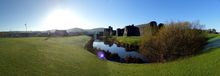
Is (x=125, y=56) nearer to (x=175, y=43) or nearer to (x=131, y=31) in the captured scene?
(x=175, y=43)

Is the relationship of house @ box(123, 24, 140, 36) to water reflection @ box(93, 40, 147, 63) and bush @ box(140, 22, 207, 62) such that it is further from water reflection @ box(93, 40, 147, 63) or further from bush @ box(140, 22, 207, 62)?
bush @ box(140, 22, 207, 62)

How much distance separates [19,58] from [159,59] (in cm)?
3179

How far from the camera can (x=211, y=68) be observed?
2347 cm

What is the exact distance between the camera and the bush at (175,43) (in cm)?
4907

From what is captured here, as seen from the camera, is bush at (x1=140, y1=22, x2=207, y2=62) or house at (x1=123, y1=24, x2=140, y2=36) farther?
house at (x1=123, y1=24, x2=140, y2=36)

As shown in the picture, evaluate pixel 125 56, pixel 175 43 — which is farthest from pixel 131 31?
pixel 175 43

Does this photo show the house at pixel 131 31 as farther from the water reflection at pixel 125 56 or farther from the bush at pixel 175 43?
the bush at pixel 175 43

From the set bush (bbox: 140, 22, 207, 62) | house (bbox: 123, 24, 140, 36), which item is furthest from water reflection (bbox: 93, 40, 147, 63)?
house (bbox: 123, 24, 140, 36)

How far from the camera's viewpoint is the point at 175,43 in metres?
49.3

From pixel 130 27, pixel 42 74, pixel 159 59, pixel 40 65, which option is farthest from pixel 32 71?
pixel 130 27

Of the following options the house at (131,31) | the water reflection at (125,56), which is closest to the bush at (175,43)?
the water reflection at (125,56)

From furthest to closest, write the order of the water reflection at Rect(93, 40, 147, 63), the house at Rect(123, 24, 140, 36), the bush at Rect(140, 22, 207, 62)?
the house at Rect(123, 24, 140, 36) < the water reflection at Rect(93, 40, 147, 63) < the bush at Rect(140, 22, 207, 62)

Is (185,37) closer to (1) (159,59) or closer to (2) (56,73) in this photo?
(1) (159,59)

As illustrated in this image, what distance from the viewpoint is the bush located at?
49.1m
